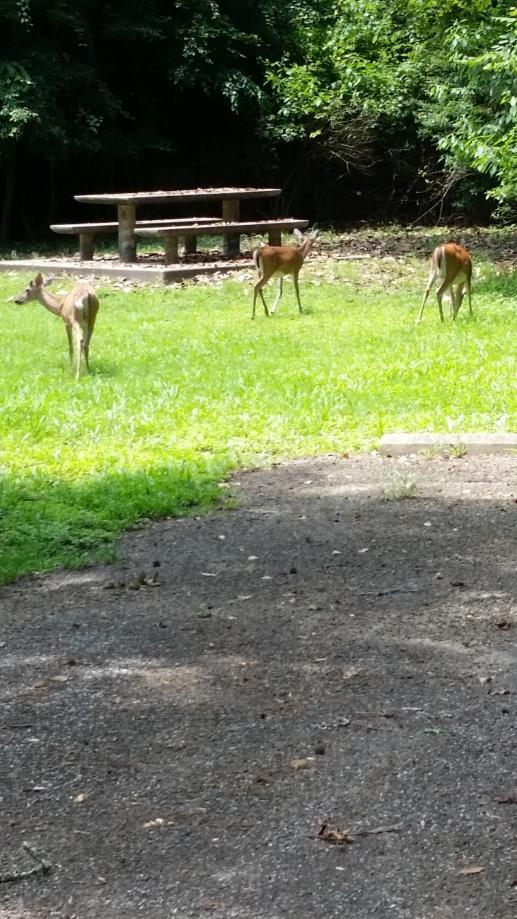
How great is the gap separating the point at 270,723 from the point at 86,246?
15.2 m

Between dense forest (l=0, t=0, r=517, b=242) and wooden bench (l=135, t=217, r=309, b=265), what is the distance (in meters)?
4.40

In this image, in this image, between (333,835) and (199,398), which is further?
(199,398)

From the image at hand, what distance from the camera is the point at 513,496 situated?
6.50 metres

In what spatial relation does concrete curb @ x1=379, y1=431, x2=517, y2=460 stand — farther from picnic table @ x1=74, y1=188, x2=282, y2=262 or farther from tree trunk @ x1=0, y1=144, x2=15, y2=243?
tree trunk @ x1=0, y1=144, x2=15, y2=243

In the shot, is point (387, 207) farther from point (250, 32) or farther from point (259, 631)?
point (259, 631)

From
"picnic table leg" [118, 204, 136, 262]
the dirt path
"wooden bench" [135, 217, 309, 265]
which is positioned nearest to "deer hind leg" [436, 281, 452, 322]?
"wooden bench" [135, 217, 309, 265]

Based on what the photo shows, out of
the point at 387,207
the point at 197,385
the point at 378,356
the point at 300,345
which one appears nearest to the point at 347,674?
the point at 197,385

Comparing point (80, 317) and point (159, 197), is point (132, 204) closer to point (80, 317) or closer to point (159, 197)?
point (159, 197)

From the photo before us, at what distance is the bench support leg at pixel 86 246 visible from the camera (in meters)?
18.3

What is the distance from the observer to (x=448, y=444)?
739 cm

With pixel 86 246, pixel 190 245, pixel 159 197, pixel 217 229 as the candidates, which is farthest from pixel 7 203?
pixel 217 229

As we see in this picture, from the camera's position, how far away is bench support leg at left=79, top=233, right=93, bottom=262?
18270 mm

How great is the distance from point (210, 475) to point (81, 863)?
4.01 meters

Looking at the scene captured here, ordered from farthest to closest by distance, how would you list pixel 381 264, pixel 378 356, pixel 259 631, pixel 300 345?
pixel 381 264 → pixel 300 345 → pixel 378 356 → pixel 259 631
